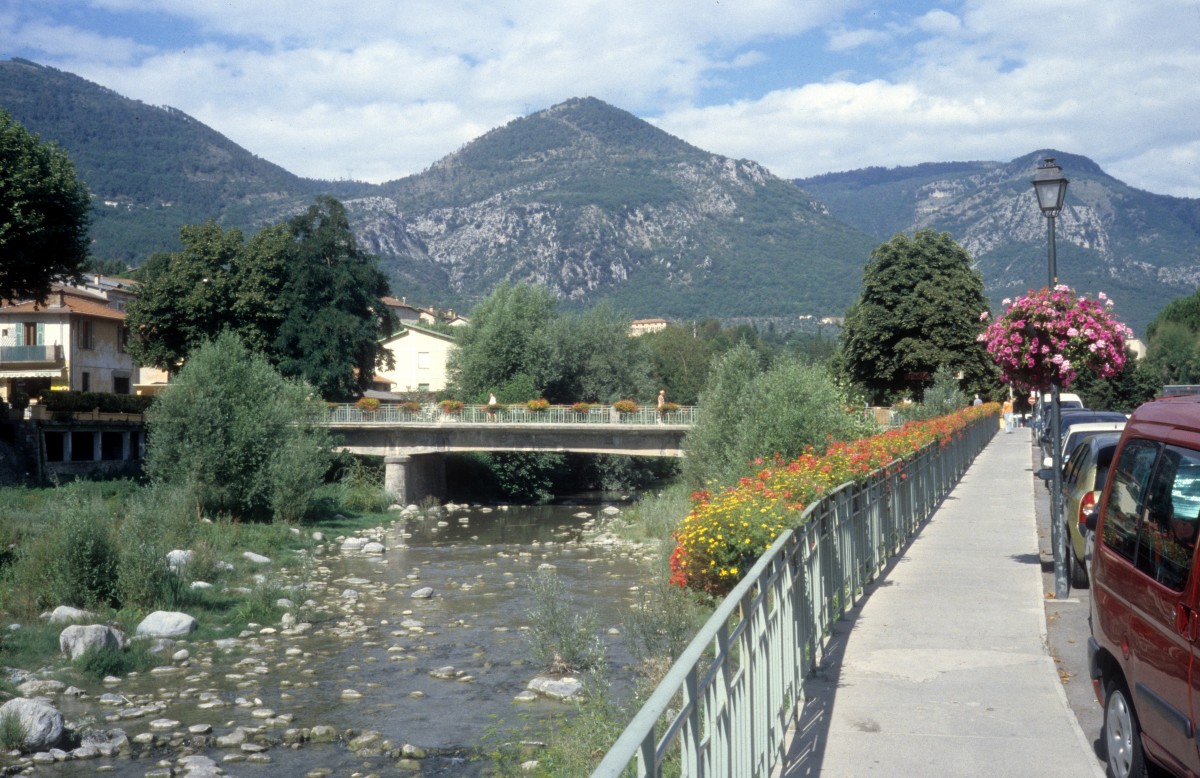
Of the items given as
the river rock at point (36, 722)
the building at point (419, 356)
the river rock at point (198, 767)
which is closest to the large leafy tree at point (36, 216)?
the river rock at point (36, 722)

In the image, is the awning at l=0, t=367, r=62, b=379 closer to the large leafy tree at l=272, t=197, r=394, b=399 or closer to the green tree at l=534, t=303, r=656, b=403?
the large leafy tree at l=272, t=197, r=394, b=399

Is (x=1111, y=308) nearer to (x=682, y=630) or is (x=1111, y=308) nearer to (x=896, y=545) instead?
(x=896, y=545)

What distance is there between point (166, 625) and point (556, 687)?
8.92 m

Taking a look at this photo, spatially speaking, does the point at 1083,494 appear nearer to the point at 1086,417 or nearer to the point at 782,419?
the point at 782,419

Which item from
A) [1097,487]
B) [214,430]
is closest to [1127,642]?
[1097,487]

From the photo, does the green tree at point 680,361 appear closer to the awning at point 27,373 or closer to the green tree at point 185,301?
the green tree at point 185,301

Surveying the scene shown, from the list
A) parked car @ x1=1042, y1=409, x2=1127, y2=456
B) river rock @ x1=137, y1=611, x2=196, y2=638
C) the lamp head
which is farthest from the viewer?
parked car @ x1=1042, y1=409, x2=1127, y2=456

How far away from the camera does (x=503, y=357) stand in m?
56.4

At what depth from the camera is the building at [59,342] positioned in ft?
170

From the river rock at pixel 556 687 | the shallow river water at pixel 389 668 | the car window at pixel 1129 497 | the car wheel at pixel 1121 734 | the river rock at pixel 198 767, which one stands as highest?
the car window at pixel 1129 497

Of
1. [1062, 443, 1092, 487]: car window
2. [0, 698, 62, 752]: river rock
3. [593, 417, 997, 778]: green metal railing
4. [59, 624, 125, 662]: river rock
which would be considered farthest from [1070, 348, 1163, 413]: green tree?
[0, 698, 62, 752]: river rock

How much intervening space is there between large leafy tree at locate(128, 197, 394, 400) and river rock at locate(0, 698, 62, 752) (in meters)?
34.6

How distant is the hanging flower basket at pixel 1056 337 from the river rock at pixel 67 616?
16534 millimetres

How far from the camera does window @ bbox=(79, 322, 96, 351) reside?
5425 cm
